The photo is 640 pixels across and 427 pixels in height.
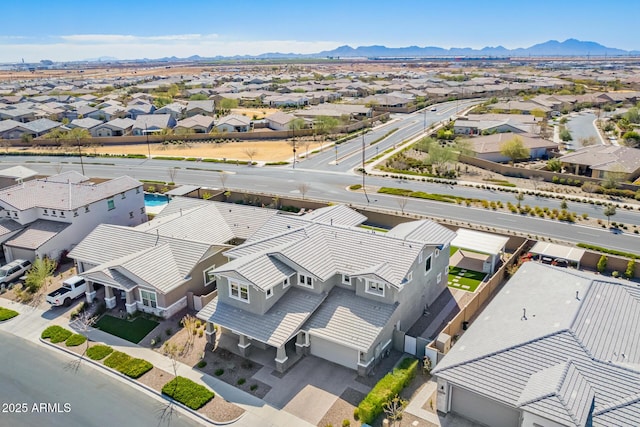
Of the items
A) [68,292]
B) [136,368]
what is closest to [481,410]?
[136,368]

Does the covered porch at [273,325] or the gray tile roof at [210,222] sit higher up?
the gray tile roof at [210,222]

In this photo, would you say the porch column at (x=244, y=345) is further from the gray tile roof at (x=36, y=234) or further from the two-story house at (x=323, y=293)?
the gray tile roof at (x=36, y=234)

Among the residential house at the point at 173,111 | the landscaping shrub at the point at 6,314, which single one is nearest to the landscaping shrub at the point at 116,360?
the landscaping shrub at the point at 6,314

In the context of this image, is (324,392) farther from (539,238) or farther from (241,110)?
(241,110)

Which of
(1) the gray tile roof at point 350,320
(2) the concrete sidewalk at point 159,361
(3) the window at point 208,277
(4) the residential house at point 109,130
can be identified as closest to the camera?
(2) the concrete sidewalk at point 159,361

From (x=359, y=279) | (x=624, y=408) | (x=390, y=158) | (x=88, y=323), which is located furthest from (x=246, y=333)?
(x=390, y=158)

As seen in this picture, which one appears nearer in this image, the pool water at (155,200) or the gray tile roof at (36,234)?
the gray tile roof at (36,234)

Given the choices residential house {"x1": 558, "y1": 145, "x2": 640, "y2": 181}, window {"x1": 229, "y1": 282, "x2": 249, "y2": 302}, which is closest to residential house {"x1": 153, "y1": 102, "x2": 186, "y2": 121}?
residential house {"x1": 558, "y1": 145, "x2": 640, "y2": 181}
